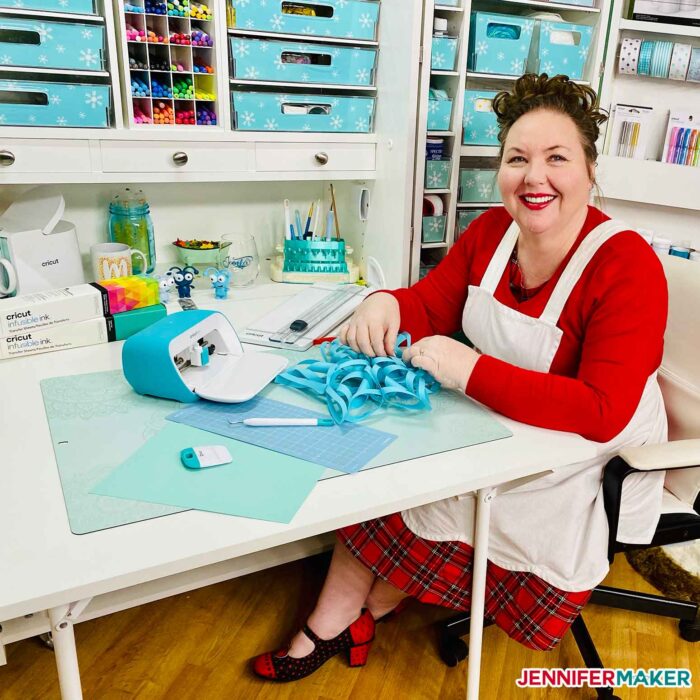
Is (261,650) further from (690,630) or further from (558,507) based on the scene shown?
(690,630)

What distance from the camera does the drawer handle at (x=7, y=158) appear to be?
5.00ft

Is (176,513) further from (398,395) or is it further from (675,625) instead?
(675,625)

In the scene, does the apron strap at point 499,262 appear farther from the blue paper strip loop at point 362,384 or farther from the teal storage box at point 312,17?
the teal storage box at point 312,17

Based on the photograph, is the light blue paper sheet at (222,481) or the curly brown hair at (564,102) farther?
the curly brown hair at (564,102)

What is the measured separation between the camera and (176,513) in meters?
0.88

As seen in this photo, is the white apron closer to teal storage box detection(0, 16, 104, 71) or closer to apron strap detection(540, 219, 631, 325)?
apron strap detection(540, 219, 631, 325)

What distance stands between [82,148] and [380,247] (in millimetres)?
813

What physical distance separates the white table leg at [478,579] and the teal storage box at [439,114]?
1040mm

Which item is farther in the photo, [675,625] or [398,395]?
[675,625]

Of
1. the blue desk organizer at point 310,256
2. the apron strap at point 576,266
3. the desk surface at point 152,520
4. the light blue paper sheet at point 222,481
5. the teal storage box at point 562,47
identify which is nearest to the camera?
the desk surface at point 152,520

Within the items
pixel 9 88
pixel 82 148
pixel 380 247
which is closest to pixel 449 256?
pixel 380 247

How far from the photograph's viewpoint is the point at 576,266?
4.19 feet

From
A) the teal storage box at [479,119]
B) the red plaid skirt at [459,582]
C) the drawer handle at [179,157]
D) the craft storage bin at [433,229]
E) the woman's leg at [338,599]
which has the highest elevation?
the teal storage box at [479,119]

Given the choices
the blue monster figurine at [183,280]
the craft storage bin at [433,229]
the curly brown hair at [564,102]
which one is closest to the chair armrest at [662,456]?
the curly brown hair at [564,102]
